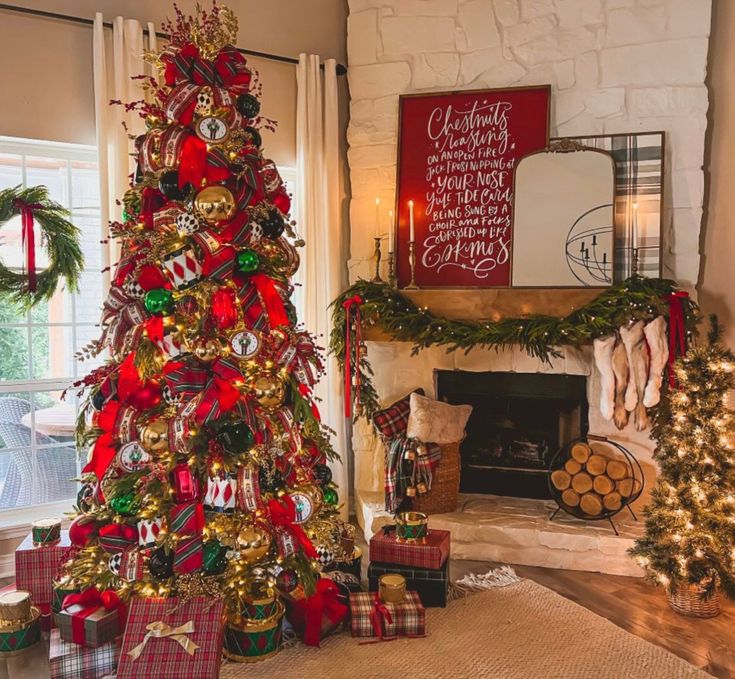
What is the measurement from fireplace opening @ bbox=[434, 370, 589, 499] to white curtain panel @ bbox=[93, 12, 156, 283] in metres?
1.87

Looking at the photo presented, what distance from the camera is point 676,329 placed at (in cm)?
316

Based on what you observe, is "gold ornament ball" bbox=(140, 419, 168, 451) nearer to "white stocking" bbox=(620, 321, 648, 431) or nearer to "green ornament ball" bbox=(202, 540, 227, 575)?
"green ornament ball" bbox=(202, 540, 227, 575)

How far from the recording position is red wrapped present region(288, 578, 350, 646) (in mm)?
2596

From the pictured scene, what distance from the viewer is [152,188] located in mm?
2504

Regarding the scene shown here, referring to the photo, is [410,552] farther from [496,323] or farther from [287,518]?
[496,323]

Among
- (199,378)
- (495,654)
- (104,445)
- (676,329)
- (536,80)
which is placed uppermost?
(536,80)

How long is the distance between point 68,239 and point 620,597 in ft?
9.68

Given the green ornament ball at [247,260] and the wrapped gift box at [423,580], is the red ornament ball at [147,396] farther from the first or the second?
the wrapped gift box at [423,580]

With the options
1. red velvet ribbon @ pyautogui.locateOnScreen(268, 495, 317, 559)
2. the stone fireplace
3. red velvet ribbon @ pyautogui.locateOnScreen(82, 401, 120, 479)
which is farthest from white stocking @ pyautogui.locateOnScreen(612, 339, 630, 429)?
red velvet ribbon @ pyautogui.locateOnScreen(82, 401, 120, 479)

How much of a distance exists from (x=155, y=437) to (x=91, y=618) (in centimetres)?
67

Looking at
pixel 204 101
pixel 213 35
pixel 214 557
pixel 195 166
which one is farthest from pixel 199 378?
pixel 213 35

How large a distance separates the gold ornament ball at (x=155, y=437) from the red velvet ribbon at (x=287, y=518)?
0.44 meters

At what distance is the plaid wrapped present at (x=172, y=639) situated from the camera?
216cm

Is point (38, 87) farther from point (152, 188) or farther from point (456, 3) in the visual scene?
point (456, 3)
